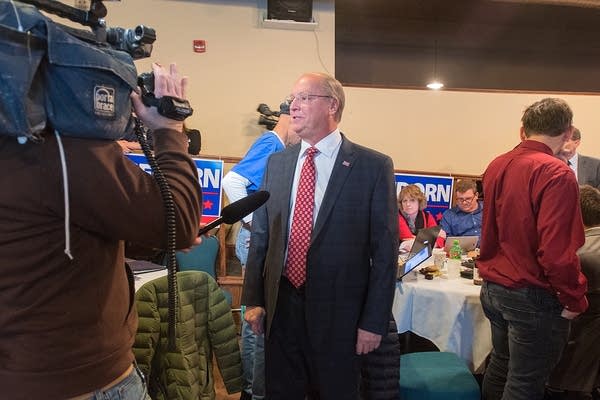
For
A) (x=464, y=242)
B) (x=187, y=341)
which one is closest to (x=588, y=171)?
(x=464, y=242)

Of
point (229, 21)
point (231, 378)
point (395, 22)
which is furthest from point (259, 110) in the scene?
point (231, 378)

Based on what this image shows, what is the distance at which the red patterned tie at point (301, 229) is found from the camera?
176 centimetres

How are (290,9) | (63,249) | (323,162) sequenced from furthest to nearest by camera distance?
(290,9), (323,162), (63,249)

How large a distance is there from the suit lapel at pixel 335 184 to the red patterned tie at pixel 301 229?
0.18ft

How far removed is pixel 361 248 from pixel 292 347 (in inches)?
18.6

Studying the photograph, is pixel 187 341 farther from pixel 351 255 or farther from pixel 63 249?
pixel 63 249

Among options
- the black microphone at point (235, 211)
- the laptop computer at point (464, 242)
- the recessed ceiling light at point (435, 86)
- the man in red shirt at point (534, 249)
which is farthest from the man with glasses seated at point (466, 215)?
the black microphone at point (235, 211)

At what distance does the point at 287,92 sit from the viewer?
17.4 feet

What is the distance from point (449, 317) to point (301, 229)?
3.95ft

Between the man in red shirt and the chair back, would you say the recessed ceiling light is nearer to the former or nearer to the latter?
the chair back

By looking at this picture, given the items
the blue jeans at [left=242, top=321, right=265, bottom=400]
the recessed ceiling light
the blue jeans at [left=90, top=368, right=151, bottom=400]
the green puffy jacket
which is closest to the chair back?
the blue jeans at [left=242, top=321, right=265, bottom=400]

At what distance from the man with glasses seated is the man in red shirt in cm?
219

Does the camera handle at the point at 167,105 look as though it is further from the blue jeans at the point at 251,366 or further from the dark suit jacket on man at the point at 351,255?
the blue jeans at the point at 251,366

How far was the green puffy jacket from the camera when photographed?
75.1 inches
